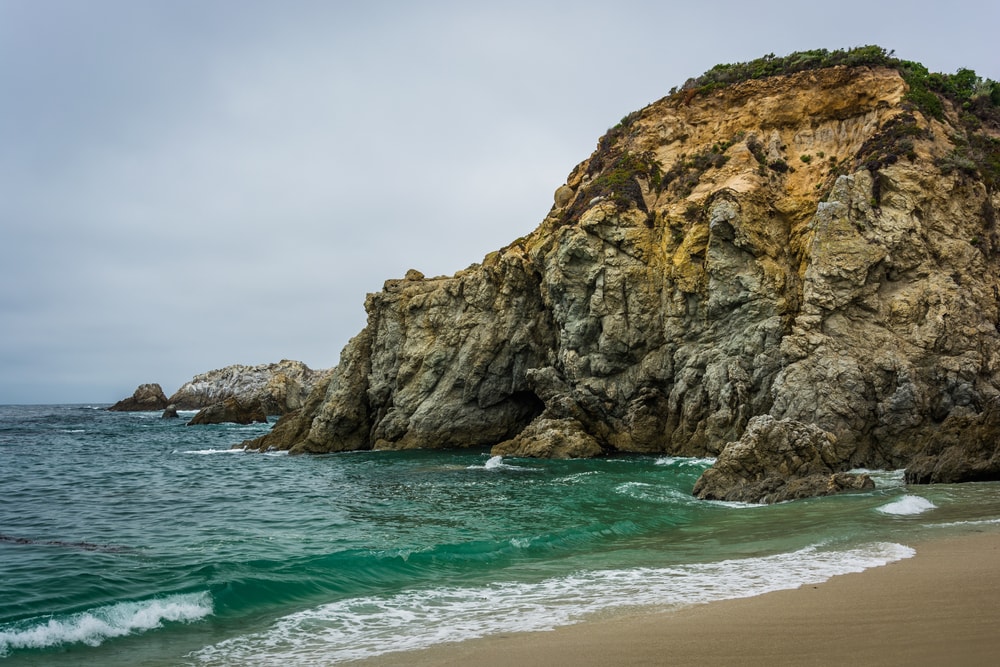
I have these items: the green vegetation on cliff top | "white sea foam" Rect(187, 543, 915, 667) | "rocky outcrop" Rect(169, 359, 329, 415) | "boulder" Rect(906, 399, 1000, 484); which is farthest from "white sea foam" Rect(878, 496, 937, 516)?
"rocky outcrop" Rect(169, 359, 329, 415)

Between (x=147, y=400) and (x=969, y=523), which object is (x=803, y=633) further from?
(x=147, y=400)

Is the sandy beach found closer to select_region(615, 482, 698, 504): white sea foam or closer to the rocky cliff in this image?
select_region(615, 482, 698, 504): white sea foam

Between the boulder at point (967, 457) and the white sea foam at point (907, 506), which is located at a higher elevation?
the boulder at point (967, 457)

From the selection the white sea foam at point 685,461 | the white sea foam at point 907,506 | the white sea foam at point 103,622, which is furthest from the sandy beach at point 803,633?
the white sea foam at point 685,461

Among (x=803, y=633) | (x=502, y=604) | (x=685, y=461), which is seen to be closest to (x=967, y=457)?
(x=685, y=461)

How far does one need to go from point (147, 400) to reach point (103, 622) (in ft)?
361

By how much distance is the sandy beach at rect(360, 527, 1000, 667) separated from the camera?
592cm

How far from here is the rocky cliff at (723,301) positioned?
22719 millimetres

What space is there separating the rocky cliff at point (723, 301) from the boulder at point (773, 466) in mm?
1057

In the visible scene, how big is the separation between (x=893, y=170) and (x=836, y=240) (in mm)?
3921

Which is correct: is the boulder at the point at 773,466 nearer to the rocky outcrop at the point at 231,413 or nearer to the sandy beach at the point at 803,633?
the sandy beach at the point at 803,633

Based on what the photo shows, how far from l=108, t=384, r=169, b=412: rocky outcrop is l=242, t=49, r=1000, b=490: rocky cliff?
77.3m

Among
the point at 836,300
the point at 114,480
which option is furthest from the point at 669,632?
the point at 114,480

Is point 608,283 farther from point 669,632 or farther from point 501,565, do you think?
point 669,632
